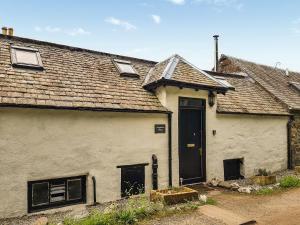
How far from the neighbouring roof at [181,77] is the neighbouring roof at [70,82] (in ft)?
2.21

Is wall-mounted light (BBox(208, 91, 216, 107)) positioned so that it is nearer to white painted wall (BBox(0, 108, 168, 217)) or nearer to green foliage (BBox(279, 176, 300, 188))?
white painted wall (BBox(0, 108, 168, 217))

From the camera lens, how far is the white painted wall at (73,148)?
6.88 m

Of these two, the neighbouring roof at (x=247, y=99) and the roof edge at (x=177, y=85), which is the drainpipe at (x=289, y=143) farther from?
the roof edge at (x=177, y=85)

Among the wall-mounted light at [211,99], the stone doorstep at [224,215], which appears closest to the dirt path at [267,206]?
the stone doorstep at [224,215]

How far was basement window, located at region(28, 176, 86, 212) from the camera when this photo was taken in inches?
284

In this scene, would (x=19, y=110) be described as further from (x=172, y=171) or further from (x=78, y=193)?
(x=172, y=171)

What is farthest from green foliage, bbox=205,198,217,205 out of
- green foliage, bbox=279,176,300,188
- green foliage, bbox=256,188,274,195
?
green foliage, bbox=279,176,300,188

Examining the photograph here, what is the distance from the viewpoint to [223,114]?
36.6 feet

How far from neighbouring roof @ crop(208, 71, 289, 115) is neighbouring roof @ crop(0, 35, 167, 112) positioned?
12.2 feet

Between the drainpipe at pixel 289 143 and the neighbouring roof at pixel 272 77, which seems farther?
the neighbouring roof at pixel 272 77

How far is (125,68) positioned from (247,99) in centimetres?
629

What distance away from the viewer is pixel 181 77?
9891 millimetres

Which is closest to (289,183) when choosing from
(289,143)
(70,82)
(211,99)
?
(211,99)

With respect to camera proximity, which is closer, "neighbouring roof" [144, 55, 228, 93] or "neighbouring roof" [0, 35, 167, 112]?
"neighbouring roof" [0, 35, 167, 112]
